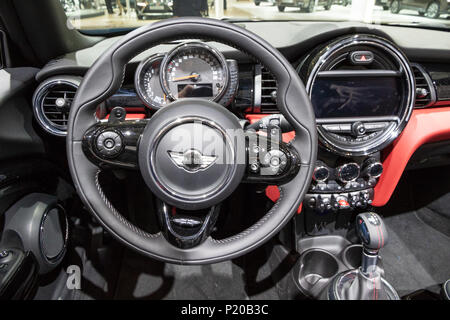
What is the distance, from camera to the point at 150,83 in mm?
1435

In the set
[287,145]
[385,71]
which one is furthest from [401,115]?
[287,145]

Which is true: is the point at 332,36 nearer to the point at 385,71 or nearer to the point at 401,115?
the point at 385,71

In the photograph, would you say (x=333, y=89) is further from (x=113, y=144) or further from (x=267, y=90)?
(x=113, y=144)

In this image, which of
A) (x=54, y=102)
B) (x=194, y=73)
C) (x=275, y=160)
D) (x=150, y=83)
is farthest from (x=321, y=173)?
(x=54, y=102)

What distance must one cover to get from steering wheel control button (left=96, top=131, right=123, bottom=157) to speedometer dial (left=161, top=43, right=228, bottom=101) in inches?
18.3

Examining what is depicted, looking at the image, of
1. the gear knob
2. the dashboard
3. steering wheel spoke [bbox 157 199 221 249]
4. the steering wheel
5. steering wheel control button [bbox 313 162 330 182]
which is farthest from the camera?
steering wheel control button [bbox 313 162 330 182]

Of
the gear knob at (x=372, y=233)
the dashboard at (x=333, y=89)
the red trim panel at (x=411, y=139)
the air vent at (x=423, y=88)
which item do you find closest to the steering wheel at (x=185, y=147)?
the dashboard at (x=333, y=89)

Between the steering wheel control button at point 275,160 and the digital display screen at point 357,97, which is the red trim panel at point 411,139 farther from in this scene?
the steering wheel control button at point 275,160

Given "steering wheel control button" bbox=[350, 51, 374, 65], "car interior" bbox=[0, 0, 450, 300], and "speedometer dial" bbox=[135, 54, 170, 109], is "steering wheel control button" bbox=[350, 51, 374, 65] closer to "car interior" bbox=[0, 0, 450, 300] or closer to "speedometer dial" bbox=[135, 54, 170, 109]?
"car interior" bbox=[0, 0, 450, 300]

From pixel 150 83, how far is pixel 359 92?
983mm

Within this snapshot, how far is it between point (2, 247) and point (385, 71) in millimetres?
1943

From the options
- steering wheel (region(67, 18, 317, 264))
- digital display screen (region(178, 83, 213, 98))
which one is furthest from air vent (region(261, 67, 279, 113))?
steering wheel (region(67, 18, 317, 264))

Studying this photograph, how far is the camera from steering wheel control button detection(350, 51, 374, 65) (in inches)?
56.5

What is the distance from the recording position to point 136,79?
1364mm
